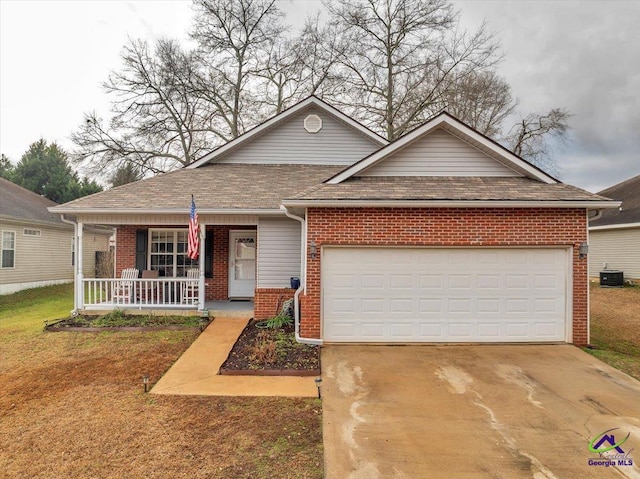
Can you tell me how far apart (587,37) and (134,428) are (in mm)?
23928

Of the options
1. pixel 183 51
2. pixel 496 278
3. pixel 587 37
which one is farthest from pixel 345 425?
pixel 183 51

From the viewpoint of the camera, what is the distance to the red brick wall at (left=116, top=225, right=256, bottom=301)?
36.2ft

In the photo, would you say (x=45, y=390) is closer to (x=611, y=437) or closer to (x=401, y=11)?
(x=611, y=437)

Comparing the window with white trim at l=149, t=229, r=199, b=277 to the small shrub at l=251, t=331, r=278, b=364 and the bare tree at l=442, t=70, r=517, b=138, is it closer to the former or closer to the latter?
the small shrub at l=251, t=331, r=278, b=364

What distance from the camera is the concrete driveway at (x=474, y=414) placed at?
11.5ft

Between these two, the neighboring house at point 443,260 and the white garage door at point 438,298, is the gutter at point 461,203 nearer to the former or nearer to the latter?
the neighboring house at point 443,260

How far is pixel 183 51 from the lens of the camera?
21547 millimetres

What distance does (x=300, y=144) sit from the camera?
12500 millimetres

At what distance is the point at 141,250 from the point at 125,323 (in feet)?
9.68

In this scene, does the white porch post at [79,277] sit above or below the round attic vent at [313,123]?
below

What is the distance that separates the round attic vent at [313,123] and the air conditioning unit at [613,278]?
15257 mm

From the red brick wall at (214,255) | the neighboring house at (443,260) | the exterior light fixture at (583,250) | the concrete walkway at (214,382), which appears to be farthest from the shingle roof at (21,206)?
the exterior light fixture at (583,250)

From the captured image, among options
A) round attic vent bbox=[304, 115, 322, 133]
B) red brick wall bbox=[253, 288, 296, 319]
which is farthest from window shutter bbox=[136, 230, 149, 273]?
round attic vent bbox=[304, 115, 322, 133]

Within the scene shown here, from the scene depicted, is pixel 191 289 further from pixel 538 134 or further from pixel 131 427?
pixel 538 134
